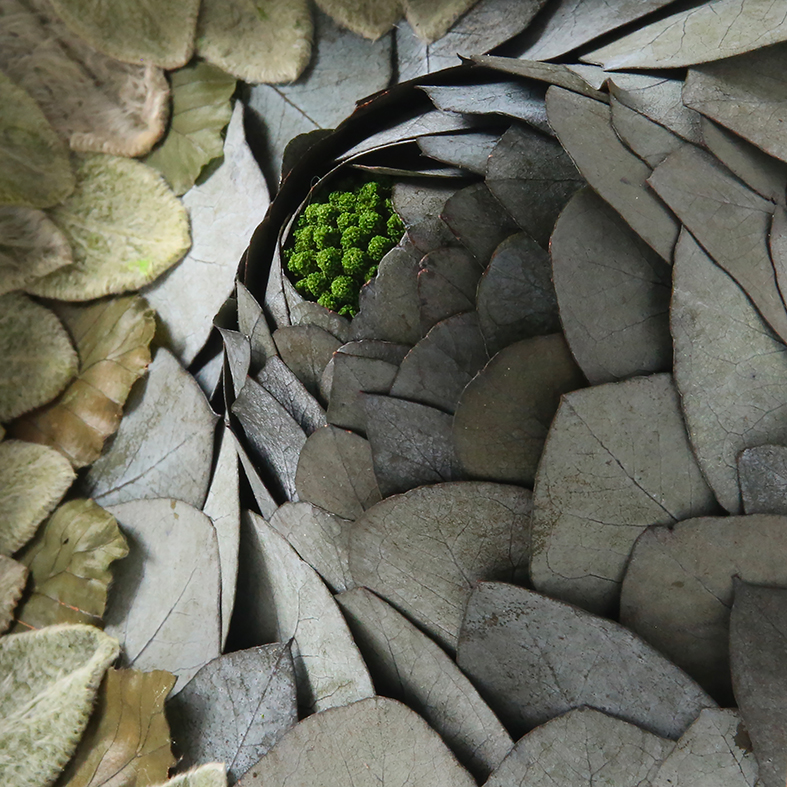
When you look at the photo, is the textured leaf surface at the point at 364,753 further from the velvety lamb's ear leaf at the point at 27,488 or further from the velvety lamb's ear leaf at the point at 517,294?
the velvety lamb's ear leaf at the point at 27,488

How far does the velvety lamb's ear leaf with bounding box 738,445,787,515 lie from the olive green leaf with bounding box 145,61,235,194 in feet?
2.10

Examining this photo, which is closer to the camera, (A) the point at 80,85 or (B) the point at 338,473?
(B) the point at 338,473

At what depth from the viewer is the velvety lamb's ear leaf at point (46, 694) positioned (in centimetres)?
65

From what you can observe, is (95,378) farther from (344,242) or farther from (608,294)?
(608,294)

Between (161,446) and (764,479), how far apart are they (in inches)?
22.7

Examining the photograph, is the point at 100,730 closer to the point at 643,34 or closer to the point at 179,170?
the point at 179,170

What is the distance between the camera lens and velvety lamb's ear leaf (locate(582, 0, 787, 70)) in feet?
1.69

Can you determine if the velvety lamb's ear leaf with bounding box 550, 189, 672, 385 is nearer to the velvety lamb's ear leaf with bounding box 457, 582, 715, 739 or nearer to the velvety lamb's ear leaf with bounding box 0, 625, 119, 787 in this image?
the velvety lamb's ear leaf with bounding box 457, 582, 715, 739

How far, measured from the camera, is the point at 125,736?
0.64 meters

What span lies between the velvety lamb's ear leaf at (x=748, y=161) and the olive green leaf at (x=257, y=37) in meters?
0.47

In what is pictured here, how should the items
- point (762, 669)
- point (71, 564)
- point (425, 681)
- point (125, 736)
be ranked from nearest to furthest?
point (762, 669), point (425, 681), point (125, 736), point (71, 564)

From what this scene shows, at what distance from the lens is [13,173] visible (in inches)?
32.0

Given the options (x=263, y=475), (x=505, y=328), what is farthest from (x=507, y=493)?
(x=263, y=475)

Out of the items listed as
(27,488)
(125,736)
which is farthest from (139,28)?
(125,736)
